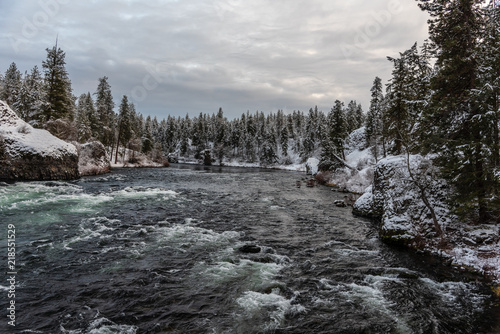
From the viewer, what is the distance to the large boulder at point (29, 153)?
2597 centimetres

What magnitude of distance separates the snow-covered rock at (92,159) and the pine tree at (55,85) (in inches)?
266

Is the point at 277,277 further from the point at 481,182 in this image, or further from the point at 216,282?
the point at 481,182

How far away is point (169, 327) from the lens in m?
6.68

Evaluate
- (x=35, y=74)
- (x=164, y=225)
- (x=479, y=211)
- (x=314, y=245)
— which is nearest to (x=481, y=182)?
(x=479, y=211)

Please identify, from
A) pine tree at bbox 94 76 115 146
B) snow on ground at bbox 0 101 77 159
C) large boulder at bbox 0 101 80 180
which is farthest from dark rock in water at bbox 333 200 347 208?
pine tree at bbox 94 76 115 146

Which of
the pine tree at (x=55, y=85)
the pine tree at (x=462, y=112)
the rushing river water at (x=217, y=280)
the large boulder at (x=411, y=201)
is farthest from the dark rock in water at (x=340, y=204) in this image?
the pine tree at (x=55, y=85)

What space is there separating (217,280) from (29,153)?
29.1 meters

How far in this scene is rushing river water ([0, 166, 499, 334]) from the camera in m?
7.07

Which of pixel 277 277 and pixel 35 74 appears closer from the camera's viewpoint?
pixel 277 277

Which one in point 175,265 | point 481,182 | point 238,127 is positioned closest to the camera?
point 175,265

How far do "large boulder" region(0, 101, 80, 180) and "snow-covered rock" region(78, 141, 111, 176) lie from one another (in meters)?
7.63

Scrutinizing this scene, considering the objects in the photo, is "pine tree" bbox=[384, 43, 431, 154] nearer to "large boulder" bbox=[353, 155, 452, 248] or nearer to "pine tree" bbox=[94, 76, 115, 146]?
"large boulder" bbox=[353, 155, 452, 248]

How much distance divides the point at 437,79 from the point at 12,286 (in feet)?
69.3

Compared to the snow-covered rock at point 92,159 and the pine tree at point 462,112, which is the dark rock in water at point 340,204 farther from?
the snow-covered rock at point 92,159
